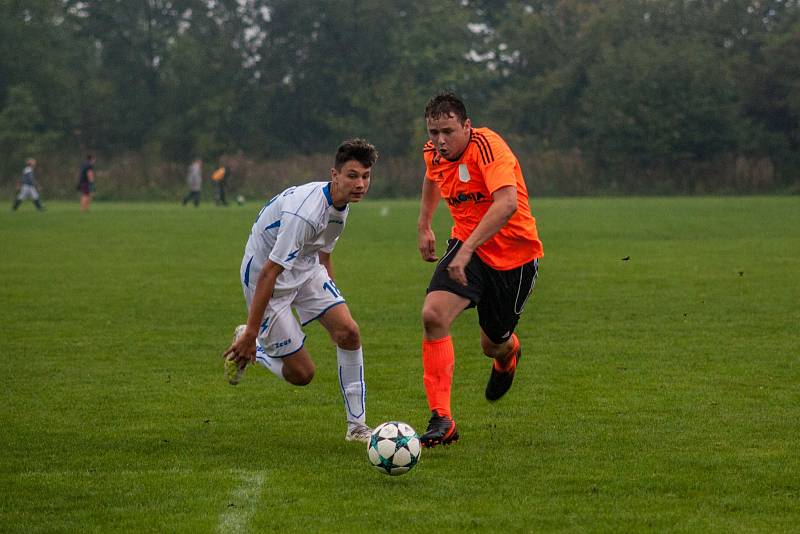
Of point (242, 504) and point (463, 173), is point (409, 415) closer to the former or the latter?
point (463, 173)

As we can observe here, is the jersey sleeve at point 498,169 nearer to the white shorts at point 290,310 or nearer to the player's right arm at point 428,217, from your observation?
the player's right arm at point 428,217

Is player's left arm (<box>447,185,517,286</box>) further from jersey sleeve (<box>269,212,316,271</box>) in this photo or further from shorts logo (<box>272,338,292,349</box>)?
shorts logo (<box>272,338,292,349</box>)

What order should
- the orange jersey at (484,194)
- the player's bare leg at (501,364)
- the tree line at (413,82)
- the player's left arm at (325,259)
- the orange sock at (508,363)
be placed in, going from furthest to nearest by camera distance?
the tree line at (413,82) → the orange sock at (508,363) → the player's bare leg at (501,364) → the player's left arm at (325,259) → the orange jersey at (484,194)

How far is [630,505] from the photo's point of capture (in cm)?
550

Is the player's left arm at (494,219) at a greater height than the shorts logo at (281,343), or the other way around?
the player's left arm at (494,219)

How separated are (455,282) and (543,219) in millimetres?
26210

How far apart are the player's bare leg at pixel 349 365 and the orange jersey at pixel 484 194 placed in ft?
2.68

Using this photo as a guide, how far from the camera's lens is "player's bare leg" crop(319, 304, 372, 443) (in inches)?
280

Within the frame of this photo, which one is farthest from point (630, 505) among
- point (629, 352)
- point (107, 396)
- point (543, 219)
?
point (543, 219)

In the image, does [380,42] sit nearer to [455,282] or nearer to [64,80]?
[64,80]

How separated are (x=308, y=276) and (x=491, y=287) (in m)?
1.06

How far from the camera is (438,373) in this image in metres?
6.95

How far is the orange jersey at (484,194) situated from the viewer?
277 inches

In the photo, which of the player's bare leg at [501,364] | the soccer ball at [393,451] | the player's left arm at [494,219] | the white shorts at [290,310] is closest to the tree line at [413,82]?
the player's bare leg at [501,364]
